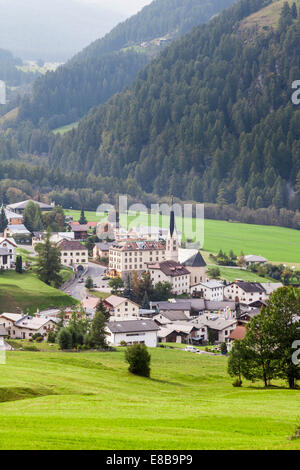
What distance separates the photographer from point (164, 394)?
3334 cm

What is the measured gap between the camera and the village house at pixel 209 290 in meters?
80.9

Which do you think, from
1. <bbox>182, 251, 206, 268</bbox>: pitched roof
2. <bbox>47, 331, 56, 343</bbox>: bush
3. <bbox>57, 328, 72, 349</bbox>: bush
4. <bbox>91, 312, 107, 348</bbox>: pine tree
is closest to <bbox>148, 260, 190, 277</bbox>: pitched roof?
<bbox>182, 251, 206, 268</bbox>: pitched roof

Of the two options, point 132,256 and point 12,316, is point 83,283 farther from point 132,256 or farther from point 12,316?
point 12,316

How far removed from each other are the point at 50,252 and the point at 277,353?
44.2 meters

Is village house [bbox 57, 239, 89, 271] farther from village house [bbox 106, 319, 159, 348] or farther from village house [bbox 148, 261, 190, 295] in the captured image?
village house [bbox 106, 319, 159, 348]

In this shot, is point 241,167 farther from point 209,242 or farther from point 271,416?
point 271,416

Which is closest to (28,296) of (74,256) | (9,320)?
(9,320)

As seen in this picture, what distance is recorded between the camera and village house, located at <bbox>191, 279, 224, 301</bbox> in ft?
265

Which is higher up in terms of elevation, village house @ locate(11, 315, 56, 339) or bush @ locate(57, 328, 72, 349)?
bush @ locate(57, 328, 72, 349)

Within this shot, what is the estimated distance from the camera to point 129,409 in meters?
24.4

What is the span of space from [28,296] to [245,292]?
2411 centimetres

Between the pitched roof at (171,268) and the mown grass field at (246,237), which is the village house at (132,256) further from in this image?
the mown grass field at (246,237)

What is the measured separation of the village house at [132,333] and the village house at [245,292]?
20.4 meters

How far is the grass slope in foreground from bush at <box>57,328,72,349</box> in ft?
52.9
